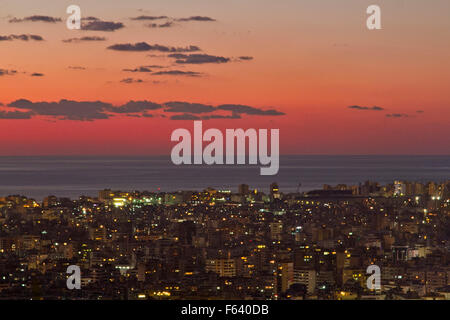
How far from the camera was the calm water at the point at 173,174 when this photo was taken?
25.8m

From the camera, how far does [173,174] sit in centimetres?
3102

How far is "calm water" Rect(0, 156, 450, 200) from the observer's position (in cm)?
2575

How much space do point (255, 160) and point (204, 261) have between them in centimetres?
1547

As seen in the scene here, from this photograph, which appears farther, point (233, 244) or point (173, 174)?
point (173, 174)

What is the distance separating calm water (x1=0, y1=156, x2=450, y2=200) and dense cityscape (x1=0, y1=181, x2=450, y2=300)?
304 centimetres

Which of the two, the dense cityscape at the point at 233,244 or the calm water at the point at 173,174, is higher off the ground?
the calm water at the point at 173,174

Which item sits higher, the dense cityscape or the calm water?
the calm water

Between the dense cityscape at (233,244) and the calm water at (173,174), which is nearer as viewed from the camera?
the dense cityscape at (233,244)

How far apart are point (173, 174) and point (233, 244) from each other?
15442mm

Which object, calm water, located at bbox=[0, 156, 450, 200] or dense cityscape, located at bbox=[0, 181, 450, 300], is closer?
dense cityscape, located at bbox=[0, 181, 450, 300]

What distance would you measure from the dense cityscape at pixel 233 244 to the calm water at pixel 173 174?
3.04 meters

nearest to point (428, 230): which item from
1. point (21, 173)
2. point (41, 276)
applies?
point (41, 276)

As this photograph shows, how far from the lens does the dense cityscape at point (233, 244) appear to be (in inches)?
437

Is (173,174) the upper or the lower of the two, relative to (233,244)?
upper
